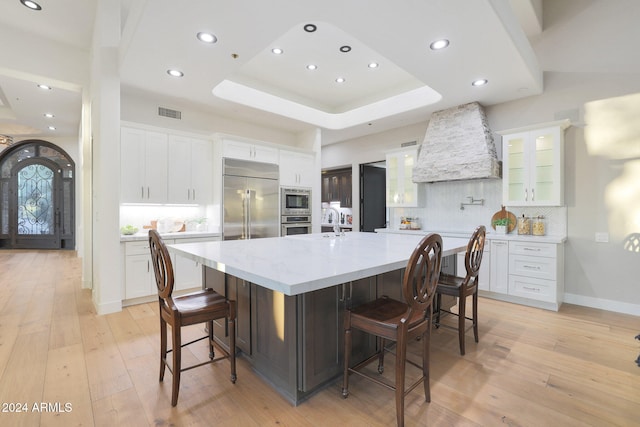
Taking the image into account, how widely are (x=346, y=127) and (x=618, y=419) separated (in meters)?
5.23

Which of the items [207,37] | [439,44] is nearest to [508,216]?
[439,44]

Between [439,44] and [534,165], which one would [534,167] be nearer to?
[534,165]

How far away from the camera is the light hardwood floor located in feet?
5.78

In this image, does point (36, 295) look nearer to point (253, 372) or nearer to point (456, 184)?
point (253, 372)

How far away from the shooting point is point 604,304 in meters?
3.74

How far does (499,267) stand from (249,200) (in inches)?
152

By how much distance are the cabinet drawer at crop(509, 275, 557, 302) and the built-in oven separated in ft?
11.2

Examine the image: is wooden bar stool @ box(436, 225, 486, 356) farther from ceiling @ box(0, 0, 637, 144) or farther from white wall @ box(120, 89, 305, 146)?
white wall @ box(120, 89, 305, 146)

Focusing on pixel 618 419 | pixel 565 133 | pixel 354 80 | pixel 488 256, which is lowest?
pixel 618 419

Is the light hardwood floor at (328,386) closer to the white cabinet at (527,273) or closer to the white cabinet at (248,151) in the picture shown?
the white cabinet at (527,273)

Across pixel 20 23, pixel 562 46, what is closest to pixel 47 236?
pixel 20 23

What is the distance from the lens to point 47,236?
8891 millimetres

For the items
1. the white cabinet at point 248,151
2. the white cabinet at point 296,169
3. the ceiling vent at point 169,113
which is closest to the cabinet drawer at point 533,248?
the white cabinet at point 296,169

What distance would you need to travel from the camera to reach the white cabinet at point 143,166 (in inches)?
157
